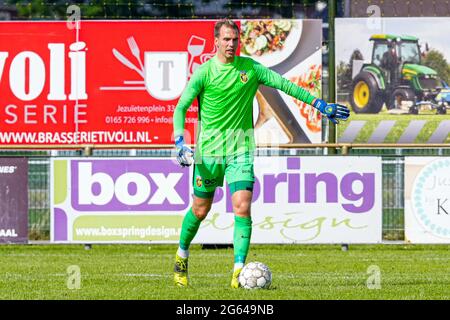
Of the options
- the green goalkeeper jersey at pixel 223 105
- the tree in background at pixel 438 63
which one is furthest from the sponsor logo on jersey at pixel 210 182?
the tree in background at pixel 438 63

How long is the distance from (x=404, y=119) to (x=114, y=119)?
15.3 ft

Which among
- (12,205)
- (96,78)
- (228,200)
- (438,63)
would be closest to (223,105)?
(228,200)

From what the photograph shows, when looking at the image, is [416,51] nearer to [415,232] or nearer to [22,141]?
[415,232]

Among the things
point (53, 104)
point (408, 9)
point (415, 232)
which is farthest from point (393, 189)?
point (53, 104)

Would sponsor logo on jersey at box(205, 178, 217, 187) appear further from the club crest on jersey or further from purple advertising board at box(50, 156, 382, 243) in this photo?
purple advertising board at box(50, 156, 382, 243)

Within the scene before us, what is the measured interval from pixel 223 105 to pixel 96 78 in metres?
9.83

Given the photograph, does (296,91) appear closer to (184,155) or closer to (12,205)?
(184,155)

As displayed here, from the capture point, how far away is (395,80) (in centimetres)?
2020

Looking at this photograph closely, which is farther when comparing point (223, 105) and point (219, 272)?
point (219, 272)

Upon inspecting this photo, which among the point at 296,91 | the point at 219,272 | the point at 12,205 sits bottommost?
the point at 219,272

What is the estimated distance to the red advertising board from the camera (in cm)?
2000

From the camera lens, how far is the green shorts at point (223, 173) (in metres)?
10.7

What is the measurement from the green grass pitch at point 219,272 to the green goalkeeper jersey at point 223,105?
1239mm

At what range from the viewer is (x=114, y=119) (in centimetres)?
2005
